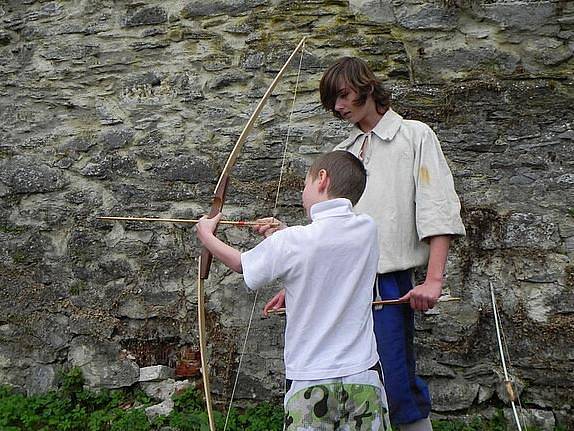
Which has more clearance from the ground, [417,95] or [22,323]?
[417,95]

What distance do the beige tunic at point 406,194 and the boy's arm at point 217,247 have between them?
0.50 meters

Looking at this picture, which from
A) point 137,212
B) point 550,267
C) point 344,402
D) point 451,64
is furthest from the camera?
point 137,212

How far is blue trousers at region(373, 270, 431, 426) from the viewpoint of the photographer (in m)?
2.00

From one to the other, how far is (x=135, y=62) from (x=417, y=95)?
1376 millimetres

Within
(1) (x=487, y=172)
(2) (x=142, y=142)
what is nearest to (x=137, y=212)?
(2) (x=142, y=142)

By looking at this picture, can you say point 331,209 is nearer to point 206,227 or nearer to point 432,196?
point 206,227

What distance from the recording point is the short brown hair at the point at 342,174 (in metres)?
1.73

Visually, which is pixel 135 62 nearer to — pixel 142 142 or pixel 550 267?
pixel 142 142

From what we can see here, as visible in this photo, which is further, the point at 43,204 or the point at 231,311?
the point at 43,204

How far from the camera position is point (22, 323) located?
3.41 meters

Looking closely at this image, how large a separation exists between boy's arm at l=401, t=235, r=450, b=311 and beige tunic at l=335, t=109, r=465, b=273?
4cm

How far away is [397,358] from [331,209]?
0.56 m

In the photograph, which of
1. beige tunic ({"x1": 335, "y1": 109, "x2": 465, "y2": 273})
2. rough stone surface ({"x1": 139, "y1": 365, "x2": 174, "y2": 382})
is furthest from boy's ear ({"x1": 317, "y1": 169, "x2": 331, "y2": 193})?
rough stone surface ({"x1": 139, "y1": 365, "x2": 174, "y2": 382})

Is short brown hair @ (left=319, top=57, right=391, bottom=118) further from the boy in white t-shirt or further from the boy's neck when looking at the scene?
the boy in white t-shirt
